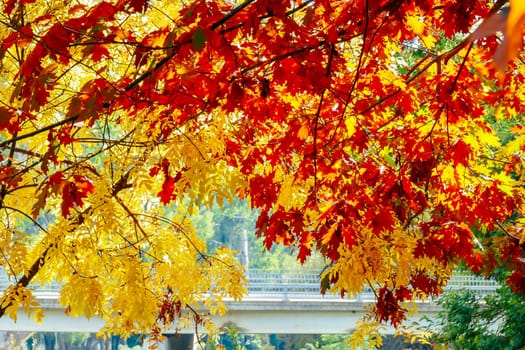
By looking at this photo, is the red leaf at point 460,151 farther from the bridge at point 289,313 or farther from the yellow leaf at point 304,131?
the bridge at point 289,313

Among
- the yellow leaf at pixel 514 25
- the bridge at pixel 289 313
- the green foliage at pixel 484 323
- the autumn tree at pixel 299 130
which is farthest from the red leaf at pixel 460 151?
the bridge at pixel 289 313

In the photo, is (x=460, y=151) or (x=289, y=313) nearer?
(x=460, y=151)

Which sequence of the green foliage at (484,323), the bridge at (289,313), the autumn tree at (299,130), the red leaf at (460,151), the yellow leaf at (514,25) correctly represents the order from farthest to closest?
the bridge at (289,313)
the green foliage at (484,323)
the red leaf at (460,151)
the autumn tree at (299,130)
the yellow leaf at (514,25)

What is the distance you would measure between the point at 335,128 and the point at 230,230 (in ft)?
101

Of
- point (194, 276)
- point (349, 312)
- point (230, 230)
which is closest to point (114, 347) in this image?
point (230, 230)

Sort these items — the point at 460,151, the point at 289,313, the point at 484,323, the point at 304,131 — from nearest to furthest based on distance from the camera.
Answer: the point at 304,131
the point at 460,151
the point at 484,323
the point at 289,313

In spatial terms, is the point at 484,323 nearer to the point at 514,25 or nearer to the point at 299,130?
the point at 299,130

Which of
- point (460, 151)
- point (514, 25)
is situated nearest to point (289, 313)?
point (460, 151)

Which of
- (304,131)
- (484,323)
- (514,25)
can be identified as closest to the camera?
(514,25)

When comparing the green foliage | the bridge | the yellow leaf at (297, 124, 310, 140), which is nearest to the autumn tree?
the yellow leaf at (297, 124, 310, 140)

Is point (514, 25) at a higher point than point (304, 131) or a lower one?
lower

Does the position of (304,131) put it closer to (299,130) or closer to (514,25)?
(299,130)

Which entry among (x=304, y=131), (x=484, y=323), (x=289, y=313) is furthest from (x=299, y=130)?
(x=289, y=313)

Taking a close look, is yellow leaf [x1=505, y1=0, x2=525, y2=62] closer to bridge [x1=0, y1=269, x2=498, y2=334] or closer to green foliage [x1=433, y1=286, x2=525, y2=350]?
green foliage [x1=433, y1=286, x2=525, y2=350]
